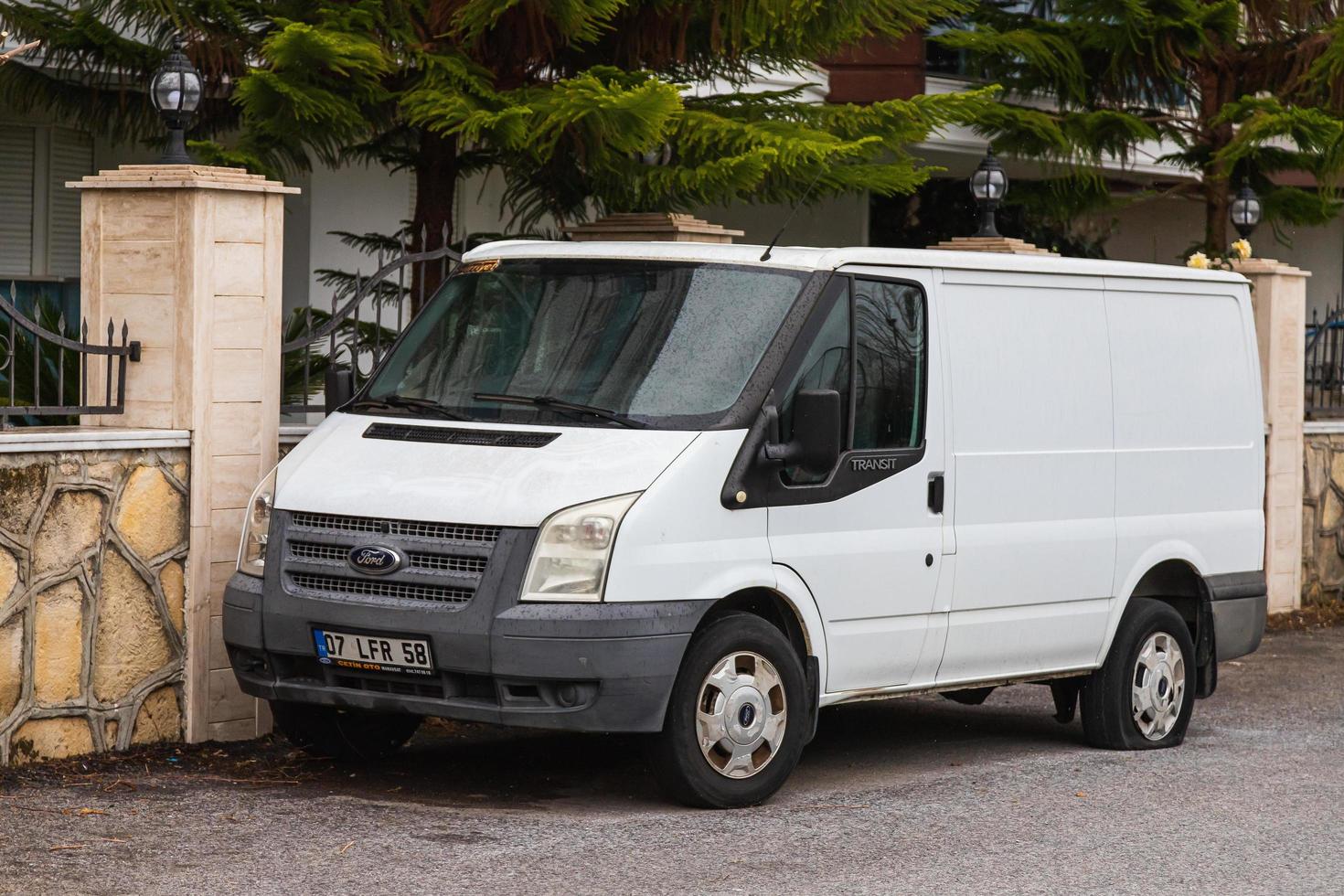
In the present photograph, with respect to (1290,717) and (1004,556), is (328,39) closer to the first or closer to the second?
(1004,556)

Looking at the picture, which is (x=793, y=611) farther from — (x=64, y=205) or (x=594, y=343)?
(x=64, y=205)

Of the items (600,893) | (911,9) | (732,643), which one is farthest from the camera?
(911,9)

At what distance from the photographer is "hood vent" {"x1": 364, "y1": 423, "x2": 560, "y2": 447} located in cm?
747

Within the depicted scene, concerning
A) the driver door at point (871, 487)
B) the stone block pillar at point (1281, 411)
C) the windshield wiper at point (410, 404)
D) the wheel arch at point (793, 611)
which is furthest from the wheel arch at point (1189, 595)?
the stone block pillar at point (1281, 411)

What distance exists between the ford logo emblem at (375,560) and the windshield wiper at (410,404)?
718mm

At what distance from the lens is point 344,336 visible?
9.86 metres

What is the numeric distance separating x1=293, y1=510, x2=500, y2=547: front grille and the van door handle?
6.33 ft

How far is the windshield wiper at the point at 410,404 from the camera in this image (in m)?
7.89

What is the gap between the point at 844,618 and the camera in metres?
7.86

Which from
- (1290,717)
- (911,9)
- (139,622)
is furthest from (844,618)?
(911,9)

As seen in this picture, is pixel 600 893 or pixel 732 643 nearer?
pixel 600 893

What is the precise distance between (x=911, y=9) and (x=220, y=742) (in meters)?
5.49

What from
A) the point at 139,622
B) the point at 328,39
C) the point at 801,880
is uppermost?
the point at 328,39

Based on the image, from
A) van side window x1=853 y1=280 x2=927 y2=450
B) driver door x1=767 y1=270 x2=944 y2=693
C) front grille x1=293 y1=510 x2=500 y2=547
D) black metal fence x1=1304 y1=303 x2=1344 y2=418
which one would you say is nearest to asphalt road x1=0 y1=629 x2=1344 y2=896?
driver door x1=767 y1=270 x2=944 y2=693
